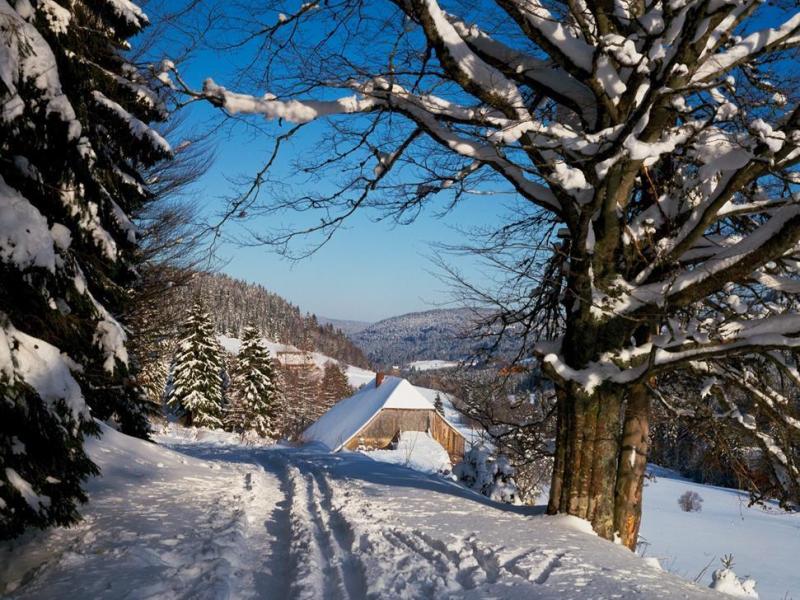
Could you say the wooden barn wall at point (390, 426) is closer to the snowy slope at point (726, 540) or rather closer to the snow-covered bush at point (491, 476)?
the snowy slope at point (726, 540)

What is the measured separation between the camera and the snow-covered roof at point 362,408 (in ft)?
119

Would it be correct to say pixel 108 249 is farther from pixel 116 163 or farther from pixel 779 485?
pixel 779 485

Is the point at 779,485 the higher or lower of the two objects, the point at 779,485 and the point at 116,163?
the lower

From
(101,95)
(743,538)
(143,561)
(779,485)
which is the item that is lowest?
(743,538)

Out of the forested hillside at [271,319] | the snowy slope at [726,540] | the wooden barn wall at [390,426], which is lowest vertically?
the snowy slope at [726,540]

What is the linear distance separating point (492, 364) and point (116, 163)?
6.59m

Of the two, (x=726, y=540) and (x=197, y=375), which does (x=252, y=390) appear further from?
(x=726, y=540)

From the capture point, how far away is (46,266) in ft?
12.4

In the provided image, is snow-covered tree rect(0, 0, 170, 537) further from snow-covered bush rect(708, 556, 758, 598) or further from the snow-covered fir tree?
the snow-covered fir tree

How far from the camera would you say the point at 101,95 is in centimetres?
745

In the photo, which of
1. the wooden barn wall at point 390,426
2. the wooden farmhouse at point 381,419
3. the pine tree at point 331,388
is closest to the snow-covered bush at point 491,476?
the wooden farmhouse at point 381,419

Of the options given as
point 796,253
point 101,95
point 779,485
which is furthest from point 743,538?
point 101,95

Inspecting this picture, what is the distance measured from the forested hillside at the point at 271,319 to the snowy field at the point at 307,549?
115734 mm

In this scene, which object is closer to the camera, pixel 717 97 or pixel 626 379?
pixel 626 379
